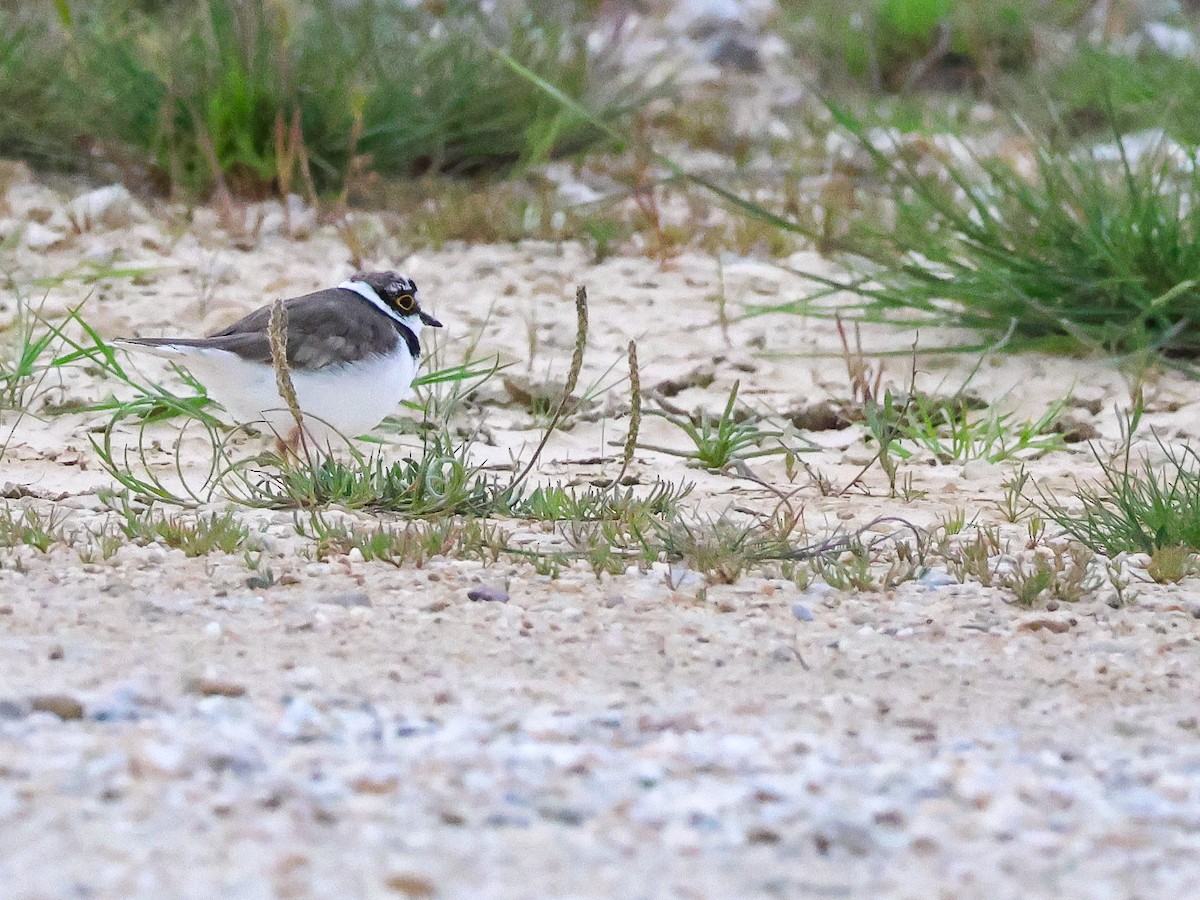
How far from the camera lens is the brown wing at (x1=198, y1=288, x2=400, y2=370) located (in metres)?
4.43

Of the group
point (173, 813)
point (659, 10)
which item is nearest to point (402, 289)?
point (173, 813)

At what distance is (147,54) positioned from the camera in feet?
24.9

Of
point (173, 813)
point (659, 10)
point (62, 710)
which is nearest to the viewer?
point (173, 813)

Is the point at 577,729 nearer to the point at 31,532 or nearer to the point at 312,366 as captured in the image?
the point at 31,532

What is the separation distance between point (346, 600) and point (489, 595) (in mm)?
275

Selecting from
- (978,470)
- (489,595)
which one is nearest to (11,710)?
(489,595)

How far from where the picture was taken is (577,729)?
103 inches

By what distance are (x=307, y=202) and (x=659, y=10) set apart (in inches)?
200

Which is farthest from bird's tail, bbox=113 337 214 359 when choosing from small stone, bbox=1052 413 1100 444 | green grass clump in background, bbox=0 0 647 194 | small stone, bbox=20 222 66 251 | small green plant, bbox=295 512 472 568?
small stone, bbox=1052 413 1100 444

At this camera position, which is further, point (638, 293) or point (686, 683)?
point (638, 293)

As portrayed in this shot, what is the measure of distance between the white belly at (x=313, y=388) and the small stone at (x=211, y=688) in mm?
1701

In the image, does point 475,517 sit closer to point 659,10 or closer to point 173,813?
point 173,813

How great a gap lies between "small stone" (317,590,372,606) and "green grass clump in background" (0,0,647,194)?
11.6ft

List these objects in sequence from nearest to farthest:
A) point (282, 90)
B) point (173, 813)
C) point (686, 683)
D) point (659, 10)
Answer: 1. point (173, 813)
2. point (686, 683)
3. point (282, 90)
4. point (659, 10)
